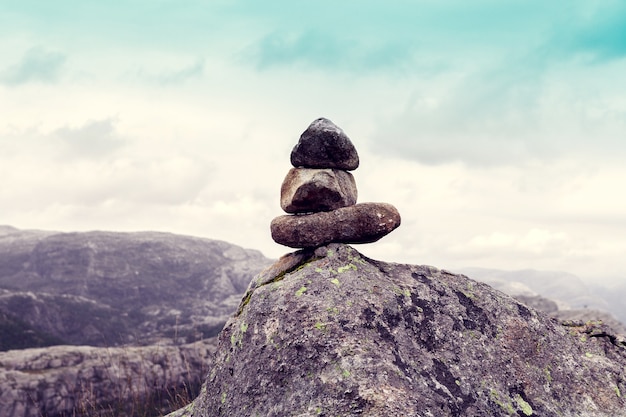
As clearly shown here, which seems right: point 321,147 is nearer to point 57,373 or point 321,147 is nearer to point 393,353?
point 393,353

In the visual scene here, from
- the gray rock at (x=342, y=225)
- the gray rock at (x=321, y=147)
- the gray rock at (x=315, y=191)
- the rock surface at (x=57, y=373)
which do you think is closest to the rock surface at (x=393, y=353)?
the gray rock at (x=342, y=225)

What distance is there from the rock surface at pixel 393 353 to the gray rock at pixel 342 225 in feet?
1.31

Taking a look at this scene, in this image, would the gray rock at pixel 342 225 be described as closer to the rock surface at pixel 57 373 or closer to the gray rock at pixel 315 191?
the gray rock at pixel 315 191

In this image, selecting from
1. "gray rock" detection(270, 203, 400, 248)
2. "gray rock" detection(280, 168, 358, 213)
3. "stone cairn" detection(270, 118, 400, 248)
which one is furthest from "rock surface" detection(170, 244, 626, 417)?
"gray rock" detection(280, 168, 358, 213)

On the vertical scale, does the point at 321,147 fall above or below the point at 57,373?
above

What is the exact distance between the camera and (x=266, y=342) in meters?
10.7

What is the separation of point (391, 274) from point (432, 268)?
140 cm

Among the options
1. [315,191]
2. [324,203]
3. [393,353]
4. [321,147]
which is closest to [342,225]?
[324,203]

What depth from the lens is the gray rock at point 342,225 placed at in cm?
1296

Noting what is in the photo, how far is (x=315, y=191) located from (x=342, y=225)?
1089 mm

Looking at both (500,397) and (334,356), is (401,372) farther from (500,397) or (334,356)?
(500,397)

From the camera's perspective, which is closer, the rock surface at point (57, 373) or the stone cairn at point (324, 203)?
the stone cairn at point (324, 203)

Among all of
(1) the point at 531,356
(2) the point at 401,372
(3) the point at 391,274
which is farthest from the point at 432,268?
(2) the point at 401,372

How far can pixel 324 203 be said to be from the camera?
13.3 meters
